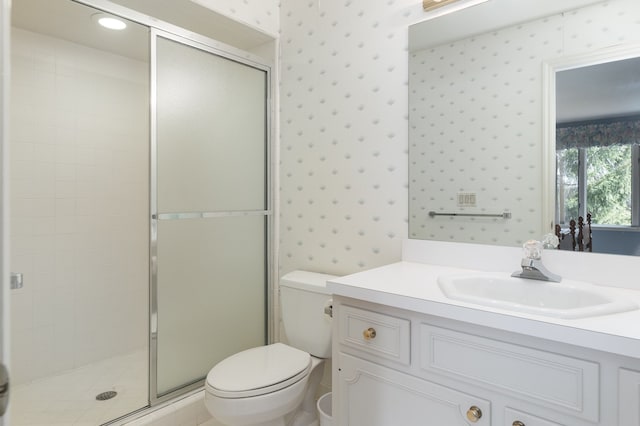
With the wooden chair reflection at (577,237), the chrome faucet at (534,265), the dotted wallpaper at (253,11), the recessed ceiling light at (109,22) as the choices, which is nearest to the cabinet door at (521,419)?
the chrome faucet at (534,265)

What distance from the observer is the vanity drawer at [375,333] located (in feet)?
3.98

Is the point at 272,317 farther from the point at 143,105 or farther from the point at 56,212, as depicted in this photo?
the point at 143,105

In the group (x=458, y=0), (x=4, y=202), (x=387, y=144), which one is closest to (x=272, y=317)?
(x=387, y=144)

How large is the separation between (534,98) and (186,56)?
161cm

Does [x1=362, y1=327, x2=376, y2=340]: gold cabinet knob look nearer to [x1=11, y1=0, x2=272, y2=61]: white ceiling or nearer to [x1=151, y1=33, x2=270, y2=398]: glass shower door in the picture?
[x1=151, y1=33, x2=270, y2=398]: glass shower door

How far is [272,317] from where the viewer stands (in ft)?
8.02

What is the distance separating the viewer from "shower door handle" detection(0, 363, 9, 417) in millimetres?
424

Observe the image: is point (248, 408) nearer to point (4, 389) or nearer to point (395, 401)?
point (395, 401)

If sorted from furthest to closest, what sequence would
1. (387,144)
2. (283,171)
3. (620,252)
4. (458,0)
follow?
(283,171)
(387,144)
(458,0)
(620,252)

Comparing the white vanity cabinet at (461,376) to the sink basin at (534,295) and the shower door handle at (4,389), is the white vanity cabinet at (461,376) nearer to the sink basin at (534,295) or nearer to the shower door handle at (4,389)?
the sink basin at (534,295)

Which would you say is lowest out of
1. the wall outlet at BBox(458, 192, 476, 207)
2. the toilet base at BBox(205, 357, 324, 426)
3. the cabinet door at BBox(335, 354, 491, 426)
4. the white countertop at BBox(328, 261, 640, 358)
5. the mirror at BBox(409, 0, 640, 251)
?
the toilet base at BBox(205, 357, 324, 426)

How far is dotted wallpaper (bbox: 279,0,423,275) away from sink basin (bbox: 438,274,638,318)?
502 mm

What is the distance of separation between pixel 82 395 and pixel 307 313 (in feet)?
4.75

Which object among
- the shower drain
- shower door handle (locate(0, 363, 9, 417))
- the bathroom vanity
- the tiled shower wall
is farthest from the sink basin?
the tiled shower wall
